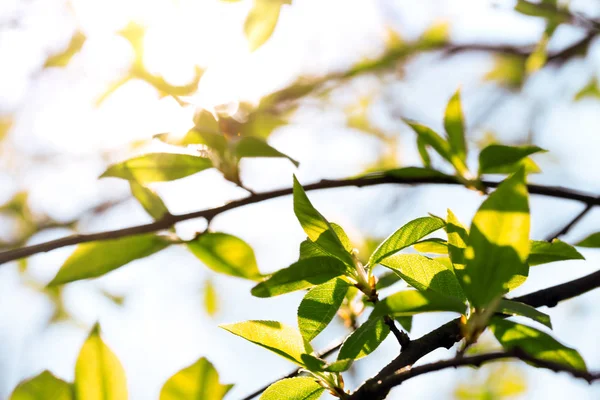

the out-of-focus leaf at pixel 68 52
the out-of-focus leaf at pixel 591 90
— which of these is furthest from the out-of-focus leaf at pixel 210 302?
the out-of-focus leaf at pixel 591 90

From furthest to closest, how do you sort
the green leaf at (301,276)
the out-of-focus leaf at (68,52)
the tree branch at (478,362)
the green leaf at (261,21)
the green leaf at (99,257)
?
the out-of-focus leaf at (68,52), the green leaf at (261,21), the green leaf at (99,257), the green leaf at (301,276), the tree branch at (478,362)

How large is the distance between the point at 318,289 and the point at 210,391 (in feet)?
0.44

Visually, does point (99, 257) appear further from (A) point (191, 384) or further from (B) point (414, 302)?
(B) point (414, 302)

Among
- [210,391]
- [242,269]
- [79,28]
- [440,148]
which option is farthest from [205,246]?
[79,28]

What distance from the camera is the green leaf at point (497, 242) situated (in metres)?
0.39

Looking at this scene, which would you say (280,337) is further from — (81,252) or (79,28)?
(79,28)

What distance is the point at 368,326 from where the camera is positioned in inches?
17.2

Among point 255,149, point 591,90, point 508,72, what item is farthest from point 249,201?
point 508,72

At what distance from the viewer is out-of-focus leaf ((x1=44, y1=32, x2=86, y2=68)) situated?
1004mm

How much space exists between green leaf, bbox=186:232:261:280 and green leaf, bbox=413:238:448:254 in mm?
200

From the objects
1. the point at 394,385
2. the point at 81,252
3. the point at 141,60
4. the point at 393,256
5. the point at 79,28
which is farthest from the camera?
the point at 79,28

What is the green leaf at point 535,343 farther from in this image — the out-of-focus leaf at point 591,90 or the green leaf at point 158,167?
the out-of-focus leaf at point 591,90

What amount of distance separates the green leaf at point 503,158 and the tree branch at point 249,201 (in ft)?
0.11

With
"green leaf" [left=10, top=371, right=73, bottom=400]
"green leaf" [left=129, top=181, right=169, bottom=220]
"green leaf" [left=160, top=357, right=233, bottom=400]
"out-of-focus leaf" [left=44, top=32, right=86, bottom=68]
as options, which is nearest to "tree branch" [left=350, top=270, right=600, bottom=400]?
"green leaf" [left=160, top=357, right=233, bottom=400]
